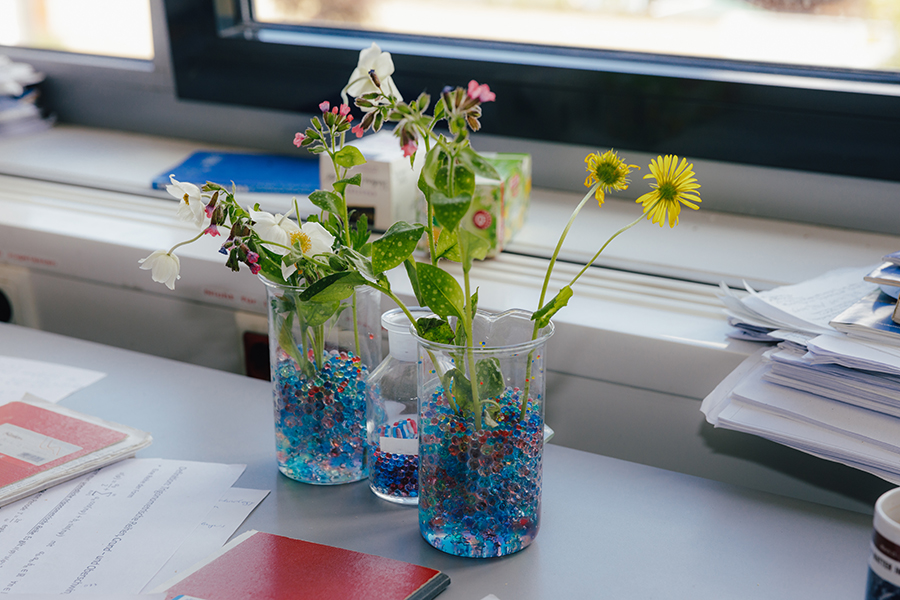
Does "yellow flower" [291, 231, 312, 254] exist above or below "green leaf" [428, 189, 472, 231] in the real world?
below

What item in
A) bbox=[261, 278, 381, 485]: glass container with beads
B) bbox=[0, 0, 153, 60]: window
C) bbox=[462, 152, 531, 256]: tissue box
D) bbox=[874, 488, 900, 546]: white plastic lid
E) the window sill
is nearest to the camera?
bbox=[874, 488, 900, 546]: white plastic lid

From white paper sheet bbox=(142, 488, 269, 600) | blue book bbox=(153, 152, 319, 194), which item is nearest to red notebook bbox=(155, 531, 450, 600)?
white paper sheet bbox=(142, 488, 269, 600)

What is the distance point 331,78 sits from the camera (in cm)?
128

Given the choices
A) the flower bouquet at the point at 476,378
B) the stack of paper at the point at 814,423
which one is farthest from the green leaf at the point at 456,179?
the stack of paper at the point at 814,423

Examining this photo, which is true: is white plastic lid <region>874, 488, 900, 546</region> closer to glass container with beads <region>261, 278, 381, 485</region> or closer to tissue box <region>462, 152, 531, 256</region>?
glass container with beads <region>261, 278, 381, 485</region>

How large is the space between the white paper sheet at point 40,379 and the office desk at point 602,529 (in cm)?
5

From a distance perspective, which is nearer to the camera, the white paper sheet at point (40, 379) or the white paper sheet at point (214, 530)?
the white paper sheet at point (214, 530)

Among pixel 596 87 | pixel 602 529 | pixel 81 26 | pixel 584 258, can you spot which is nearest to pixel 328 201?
pixel 602 529

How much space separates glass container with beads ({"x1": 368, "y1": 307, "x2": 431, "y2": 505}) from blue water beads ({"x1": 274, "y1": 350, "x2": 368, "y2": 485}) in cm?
2

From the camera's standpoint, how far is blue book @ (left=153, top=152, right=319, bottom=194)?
3.79 feet

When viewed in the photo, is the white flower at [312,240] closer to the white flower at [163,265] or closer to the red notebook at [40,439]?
the white flower at [163,265]

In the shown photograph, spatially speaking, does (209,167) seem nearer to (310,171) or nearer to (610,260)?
(310,171)

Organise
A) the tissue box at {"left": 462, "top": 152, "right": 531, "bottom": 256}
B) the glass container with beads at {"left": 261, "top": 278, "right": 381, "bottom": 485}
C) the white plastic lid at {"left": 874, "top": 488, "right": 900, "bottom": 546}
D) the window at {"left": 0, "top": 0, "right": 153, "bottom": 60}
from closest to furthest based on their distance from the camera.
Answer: the white plastic lid at {"left": 874, "top": 488, "right": 900, "bottom": 546} < the glass container with beads at {"left": 261, "top": 278, "right": 381, "bottom": 485} < the tissue box at {"left": 462, "top": 152, "right": 531, "bottom": 256} < the window at {"left": 0, "top": 0, "right": 153, "bottom": 60}

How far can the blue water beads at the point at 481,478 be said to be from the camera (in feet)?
1.84
